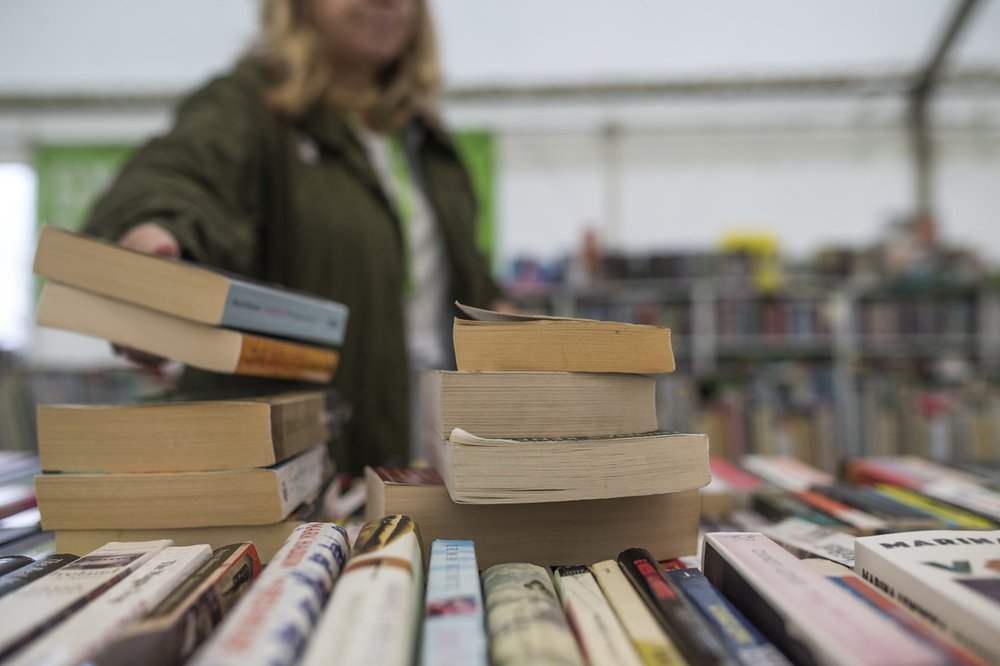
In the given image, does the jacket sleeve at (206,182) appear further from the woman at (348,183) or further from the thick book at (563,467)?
the thick book at (563,467)

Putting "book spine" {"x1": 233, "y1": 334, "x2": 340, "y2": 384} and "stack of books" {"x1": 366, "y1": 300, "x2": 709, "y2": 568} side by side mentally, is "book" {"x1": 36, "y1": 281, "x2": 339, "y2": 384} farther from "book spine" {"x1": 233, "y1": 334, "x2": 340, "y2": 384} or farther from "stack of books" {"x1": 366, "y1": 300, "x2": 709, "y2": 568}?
"stack of books" {"x1": 366, "y1": 300, "x2": 709, "y2": 568}

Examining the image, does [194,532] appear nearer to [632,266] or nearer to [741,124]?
[632,266]

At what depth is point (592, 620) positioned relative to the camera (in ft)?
1.07

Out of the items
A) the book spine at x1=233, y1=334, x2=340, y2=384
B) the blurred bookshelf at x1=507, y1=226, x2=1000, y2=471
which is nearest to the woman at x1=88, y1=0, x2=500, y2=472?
the book spine at x1=233, y1=334, x2=340, y2=384

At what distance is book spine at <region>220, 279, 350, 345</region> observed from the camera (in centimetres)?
50

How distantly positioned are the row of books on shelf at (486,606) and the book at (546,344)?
13 centimetres

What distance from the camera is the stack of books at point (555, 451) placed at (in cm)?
40

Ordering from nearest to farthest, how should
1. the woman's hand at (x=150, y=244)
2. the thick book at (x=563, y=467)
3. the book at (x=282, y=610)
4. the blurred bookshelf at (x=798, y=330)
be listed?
the book at (x=282, y=610)
the thick book at (x=563, y=467)
the woman's hand at (x=150, y=244)
the blurred bookshelf at (x=798, y=330)

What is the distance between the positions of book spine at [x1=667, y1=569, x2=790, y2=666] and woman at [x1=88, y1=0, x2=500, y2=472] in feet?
1.91

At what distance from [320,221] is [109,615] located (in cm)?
79

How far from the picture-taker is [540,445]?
0.39 m

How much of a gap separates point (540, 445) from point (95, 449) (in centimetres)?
35

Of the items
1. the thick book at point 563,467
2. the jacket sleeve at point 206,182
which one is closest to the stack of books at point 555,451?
the thick book at point 563,467

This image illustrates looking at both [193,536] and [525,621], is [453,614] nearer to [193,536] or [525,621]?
[525,621]
